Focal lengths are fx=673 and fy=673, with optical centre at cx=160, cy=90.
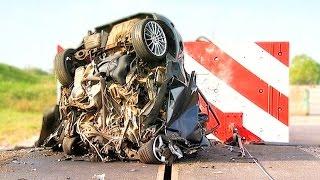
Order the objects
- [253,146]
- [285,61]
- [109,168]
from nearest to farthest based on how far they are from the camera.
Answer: [109,168] → [253,146] → [285,61]

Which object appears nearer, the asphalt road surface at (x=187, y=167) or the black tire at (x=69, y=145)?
the asphalt road surface at (x=187, y=167)

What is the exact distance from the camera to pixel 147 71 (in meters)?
6.33

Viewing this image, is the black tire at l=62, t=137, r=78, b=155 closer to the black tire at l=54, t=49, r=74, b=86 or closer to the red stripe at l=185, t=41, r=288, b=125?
the black tire at l=54, t=49, r=74, b=86

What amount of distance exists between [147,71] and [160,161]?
93cm

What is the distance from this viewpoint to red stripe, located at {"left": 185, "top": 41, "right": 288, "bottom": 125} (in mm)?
8281

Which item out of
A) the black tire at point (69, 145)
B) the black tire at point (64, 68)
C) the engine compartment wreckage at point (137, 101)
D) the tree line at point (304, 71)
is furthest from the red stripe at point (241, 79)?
the tree line at point (304, 71)

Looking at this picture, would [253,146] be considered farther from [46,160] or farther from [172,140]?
[46,160]

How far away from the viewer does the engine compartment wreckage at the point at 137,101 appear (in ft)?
20.0

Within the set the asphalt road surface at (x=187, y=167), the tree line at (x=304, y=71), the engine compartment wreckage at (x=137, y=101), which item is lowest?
the tree line at (x=304, y=71)

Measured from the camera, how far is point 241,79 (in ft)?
27.4

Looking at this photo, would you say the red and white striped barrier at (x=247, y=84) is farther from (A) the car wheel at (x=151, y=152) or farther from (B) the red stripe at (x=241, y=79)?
(A) the car wheel at (x=151, y=152)

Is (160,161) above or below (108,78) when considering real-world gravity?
below

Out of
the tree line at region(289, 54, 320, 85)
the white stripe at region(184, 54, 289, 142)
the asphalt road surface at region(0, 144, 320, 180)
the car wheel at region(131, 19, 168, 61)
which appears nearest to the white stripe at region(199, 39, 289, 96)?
the white stripe at region(184, 54, 289, 142)

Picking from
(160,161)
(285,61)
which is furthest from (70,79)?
(285,61)
